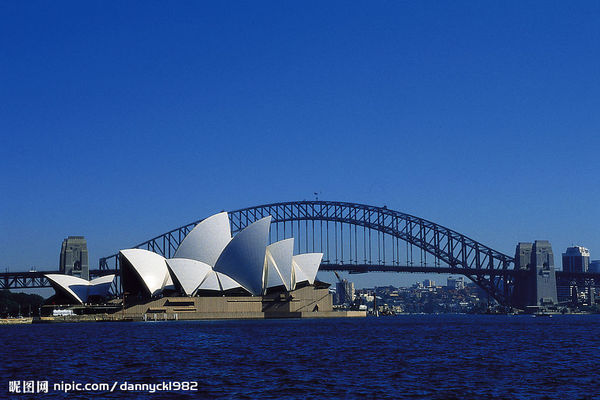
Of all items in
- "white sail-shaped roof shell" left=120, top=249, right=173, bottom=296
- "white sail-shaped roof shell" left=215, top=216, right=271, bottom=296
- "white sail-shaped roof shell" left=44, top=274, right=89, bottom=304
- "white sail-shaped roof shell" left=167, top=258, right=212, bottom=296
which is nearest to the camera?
"white sail-shaped roof shell" left=120, top=249, right=173, bottom=296

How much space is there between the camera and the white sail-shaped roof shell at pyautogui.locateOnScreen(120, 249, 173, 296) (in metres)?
109

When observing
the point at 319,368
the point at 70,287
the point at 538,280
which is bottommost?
Result: the point at 319,368

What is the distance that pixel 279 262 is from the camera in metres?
117

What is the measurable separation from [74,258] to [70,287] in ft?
108

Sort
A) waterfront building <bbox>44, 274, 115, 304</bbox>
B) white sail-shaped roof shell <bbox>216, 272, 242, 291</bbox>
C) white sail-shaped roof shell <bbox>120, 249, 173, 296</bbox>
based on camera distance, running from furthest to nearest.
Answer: waterfront building <bbox>44, 274, 115, 304</bbox>
white sail-shaped roof shell <bbox>216, 272, 242, 291</bbox>
white sail-shaped roof shell <bbox>120, 249, 173, 296</bbox>

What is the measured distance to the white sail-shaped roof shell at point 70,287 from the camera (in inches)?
4579

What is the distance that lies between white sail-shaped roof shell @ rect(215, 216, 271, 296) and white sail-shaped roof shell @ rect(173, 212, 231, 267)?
2.33m

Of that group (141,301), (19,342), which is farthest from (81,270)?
(19,342)

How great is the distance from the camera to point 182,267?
110438 millimetres

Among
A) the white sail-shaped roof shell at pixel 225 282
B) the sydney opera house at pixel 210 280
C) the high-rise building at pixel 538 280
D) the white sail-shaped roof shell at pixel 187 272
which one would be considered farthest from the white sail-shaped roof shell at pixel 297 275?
the high-rise building at pixel 538 280

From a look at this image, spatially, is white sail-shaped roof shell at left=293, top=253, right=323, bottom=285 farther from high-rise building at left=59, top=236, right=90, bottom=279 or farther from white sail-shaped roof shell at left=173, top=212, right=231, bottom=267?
high-rise building at left=59, top=236, right=90, bottom=279

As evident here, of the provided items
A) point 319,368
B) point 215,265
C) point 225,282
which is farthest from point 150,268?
point 319,368

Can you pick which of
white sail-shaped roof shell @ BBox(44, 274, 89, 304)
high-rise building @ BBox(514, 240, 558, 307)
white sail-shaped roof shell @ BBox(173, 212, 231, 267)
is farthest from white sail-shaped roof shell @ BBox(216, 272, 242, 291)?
high-rise building @ BBox(514, 240, 558, 307)

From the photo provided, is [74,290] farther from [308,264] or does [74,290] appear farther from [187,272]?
[308,264]
